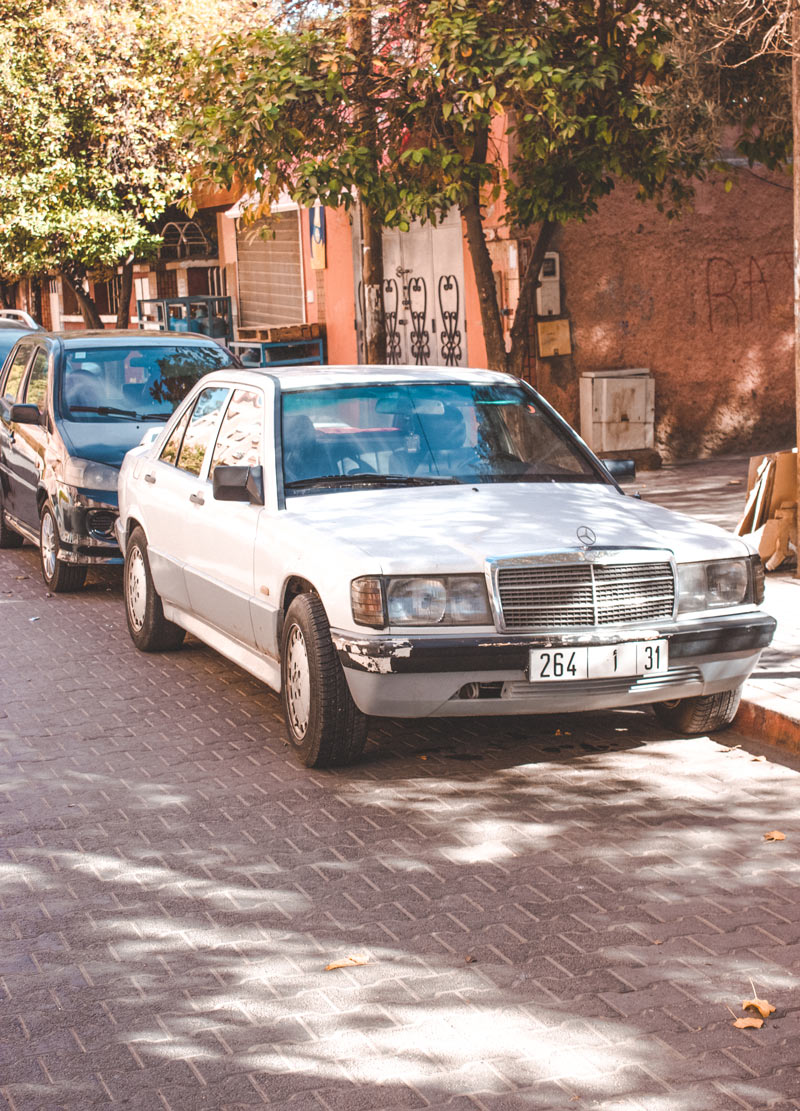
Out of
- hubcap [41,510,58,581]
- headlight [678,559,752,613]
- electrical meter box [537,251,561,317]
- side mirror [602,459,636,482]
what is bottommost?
hubcap [41,510,58,581]

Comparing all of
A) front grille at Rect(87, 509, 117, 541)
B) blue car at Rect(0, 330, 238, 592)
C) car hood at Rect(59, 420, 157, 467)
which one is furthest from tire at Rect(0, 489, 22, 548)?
front grille at Rect(87, 509, 117, 541)

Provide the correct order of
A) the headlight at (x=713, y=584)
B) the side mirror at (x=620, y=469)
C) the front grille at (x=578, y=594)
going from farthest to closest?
the side mirror at (x=620, y=469)
the headlight at (x=713, y=584)
the front grille at (x=578, y=594)

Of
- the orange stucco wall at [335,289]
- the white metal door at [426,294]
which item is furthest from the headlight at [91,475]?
the orange stucco wall at [335,289]

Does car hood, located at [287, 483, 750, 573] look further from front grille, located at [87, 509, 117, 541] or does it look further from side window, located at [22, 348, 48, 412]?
side window, located at [22, 348, 48, 412]

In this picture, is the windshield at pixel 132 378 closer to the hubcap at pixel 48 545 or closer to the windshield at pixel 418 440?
the hubcap at pixel 48 545

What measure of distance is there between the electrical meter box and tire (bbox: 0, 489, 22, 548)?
6311 mm

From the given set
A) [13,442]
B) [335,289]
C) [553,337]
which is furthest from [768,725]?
[335,289]

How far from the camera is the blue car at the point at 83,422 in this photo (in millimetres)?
10547

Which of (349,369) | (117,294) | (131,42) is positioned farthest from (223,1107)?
(117,294)

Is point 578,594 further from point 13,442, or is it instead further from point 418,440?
point 13,442

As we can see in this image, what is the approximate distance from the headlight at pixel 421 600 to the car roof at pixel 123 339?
6275mm

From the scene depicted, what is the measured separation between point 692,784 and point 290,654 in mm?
1718

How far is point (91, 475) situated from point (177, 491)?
271 centimetres

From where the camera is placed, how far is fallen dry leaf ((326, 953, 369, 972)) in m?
4.28
